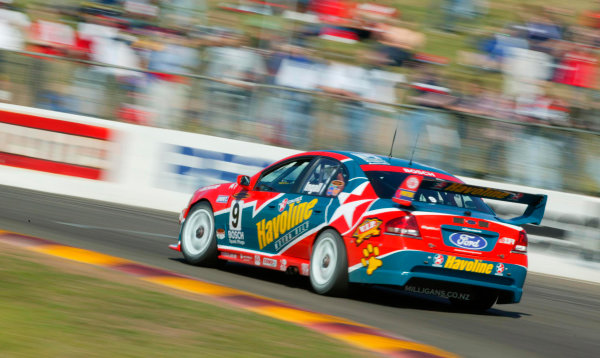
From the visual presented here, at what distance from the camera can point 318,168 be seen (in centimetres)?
848

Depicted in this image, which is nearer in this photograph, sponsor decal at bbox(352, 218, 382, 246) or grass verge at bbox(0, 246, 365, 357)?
grass verge at bbox(0, 246, 365, 357)

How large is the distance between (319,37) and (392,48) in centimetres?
144

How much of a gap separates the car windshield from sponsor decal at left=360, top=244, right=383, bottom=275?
0.49 meters

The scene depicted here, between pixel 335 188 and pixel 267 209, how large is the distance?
0.87 meters

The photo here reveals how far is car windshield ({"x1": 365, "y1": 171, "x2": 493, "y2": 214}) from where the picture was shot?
7.80 meters

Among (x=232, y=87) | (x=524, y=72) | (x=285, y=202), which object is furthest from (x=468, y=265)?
(x=524, y=72)

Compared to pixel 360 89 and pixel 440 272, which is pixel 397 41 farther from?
pixel 440 272

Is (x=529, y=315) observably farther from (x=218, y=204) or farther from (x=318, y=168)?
(x=218, y=204)

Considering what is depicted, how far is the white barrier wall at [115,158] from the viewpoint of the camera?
15.6 m

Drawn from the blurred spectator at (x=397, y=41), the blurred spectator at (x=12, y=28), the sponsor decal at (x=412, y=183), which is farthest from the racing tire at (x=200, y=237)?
the blurred spectator at (x=12, y=28)

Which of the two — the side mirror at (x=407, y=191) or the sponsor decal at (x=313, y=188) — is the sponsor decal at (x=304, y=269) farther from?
the side mirror at (x=407, y=191)

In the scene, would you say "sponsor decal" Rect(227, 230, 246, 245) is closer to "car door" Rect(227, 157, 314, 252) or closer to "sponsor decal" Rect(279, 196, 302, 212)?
"car door" Rect(227, 157, 314, 252)

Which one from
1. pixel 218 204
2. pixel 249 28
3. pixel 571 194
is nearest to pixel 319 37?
pixel 249 28

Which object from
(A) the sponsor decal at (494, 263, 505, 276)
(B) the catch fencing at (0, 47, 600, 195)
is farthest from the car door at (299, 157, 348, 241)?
(B) the catch fencing at (0, 47, 600, 195)
